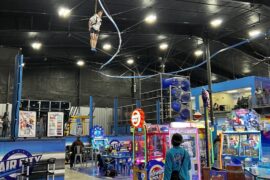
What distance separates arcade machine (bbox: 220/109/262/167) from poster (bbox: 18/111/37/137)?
5011 mm

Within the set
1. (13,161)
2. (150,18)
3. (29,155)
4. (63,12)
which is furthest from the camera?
(150,18)

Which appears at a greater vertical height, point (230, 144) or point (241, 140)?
point (241, 140)

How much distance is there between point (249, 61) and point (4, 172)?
19.6 meters

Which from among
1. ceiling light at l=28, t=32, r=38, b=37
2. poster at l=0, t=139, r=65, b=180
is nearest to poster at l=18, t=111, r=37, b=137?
poster at l=0, t=139, r=65, b=180

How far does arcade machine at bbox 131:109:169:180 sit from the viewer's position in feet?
22.3

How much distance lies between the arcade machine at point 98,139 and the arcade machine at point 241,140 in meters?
7.43

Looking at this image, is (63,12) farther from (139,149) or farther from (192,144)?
(192,144)

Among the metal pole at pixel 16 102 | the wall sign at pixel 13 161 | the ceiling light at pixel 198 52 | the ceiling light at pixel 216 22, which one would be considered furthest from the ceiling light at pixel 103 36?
the wall sign at pixel 13 161

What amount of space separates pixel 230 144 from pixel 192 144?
7.12 ft

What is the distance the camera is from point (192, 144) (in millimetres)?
7039

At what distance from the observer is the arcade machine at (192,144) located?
6.89 m

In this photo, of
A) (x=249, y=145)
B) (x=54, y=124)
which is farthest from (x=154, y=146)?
(x=249, y=145)

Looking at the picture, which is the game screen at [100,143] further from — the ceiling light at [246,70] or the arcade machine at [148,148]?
the ceiling light at [246,70]

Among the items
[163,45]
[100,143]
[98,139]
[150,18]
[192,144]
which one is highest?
[163,45]
